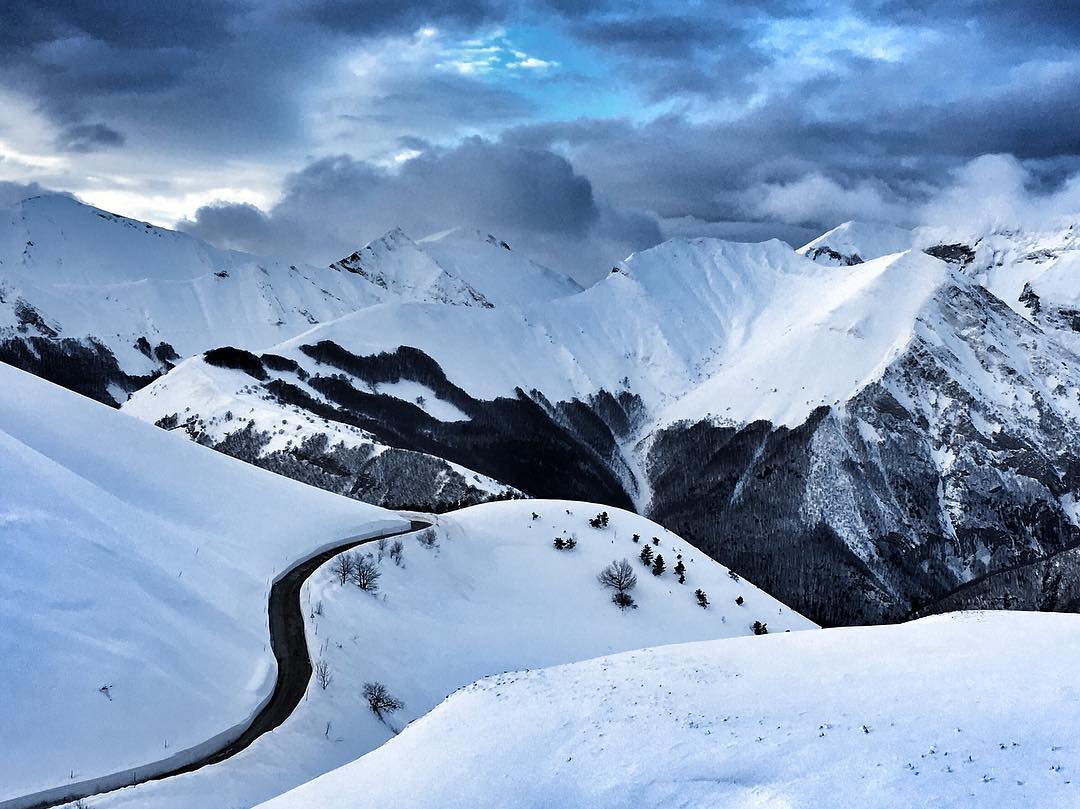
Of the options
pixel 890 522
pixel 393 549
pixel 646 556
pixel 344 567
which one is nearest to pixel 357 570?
pixel 344 567

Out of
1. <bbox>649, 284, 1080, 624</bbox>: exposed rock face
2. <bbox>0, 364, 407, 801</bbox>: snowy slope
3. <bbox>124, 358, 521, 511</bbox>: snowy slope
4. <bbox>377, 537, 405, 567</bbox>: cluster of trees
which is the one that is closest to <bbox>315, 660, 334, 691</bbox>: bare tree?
<bbox>0, 364, 407, 801</bbox>: snowy slope

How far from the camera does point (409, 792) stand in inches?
659

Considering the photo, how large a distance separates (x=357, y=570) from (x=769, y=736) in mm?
26638

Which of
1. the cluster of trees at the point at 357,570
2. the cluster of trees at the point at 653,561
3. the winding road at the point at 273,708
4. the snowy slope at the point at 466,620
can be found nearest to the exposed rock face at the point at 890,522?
the cluster of trees at the point at 653,561

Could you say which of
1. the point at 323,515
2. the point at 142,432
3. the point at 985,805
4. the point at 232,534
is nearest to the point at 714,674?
the point at 985,805

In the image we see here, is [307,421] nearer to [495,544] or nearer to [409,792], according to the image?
[495,544]

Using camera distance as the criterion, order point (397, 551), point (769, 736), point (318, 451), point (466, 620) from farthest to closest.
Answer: point (318, 451) < point (397, 551) < point (466, 620) < point (769, 736)

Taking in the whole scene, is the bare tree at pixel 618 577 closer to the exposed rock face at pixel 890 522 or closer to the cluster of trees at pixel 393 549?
the cluster of trees at pixel 393 549

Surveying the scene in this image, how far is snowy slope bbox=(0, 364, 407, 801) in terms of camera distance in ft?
70.2

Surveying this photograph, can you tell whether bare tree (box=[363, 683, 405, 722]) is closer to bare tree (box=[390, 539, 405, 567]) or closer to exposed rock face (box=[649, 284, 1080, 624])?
bare tree (box=[390, 539, 405, 567])

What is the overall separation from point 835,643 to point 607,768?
12259 millimetres

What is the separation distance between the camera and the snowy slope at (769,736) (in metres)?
15.3

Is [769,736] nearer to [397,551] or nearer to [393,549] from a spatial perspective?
[397,551]

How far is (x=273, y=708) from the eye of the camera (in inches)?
1050
